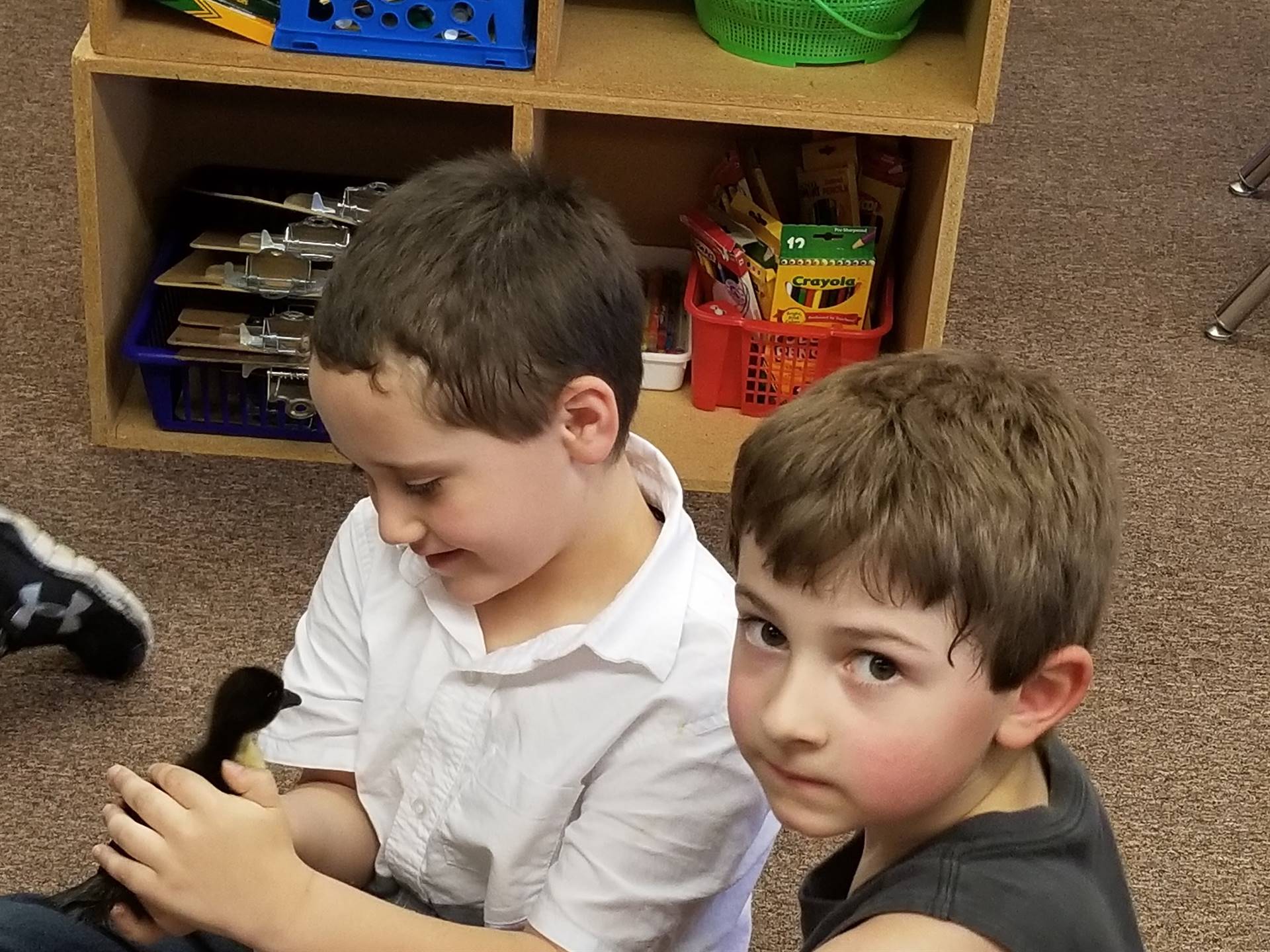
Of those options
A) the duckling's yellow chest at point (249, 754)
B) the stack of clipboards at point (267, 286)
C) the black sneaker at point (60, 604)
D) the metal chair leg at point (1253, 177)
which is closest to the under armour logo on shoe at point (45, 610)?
→ the black sneaker at point (60, 604)

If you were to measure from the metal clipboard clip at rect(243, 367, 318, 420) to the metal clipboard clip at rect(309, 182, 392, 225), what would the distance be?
0.17 m

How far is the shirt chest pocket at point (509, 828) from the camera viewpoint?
0.89 m

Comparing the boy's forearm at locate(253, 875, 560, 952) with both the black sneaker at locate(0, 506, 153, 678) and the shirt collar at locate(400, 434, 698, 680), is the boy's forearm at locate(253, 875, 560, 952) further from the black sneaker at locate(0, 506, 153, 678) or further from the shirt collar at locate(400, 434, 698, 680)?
the black sneaker at locate(0, 506, 153, 678)

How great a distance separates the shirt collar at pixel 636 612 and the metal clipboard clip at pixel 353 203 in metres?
0.83

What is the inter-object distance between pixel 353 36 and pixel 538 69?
7.3 inches

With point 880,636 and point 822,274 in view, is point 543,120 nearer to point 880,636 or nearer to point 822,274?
point 822,274

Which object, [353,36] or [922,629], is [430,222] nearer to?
[922,629]

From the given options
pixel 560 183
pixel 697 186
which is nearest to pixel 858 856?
pixel 560 183

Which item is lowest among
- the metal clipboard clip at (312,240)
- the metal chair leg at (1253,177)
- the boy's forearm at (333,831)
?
the metal chair leg at (1253,177)

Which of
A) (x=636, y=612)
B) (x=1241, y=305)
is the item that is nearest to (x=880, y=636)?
(x=636, y=612)

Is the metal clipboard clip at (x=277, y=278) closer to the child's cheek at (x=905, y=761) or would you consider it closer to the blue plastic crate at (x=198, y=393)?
the blue plastic crate at (x=198, y=393)

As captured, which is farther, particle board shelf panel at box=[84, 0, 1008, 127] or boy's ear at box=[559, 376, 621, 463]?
particle board shelf panel at box=[84, 0, 1008, 127]

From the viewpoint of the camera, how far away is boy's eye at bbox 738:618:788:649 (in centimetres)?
73

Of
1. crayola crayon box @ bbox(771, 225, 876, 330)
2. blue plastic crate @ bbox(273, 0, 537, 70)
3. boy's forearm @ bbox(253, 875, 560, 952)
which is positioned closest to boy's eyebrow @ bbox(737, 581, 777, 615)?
boy's forearm @ bbox(253, 875, 560, 952)
